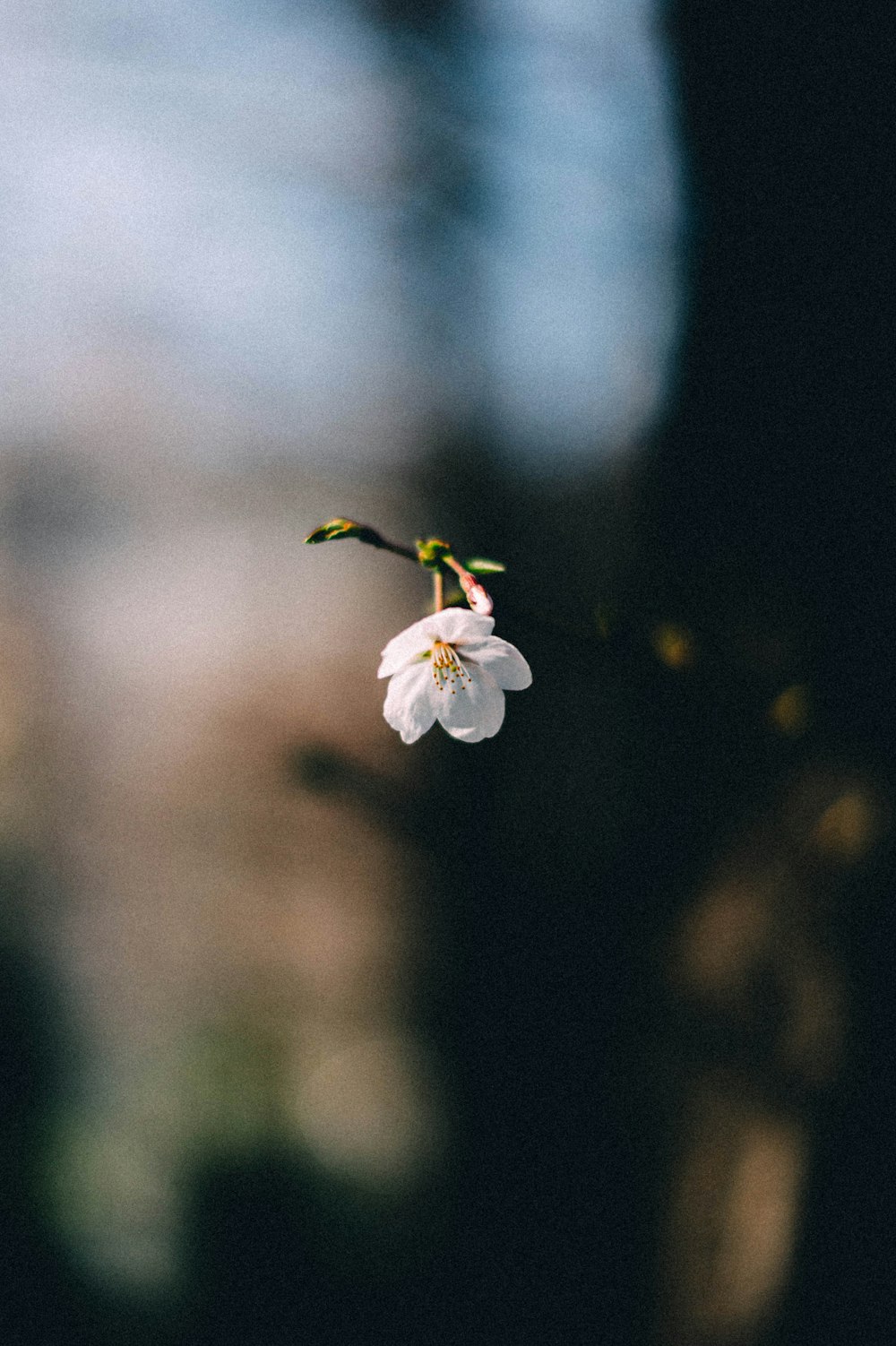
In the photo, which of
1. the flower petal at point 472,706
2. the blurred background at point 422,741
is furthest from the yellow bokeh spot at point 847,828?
the flower petal at point 472,706

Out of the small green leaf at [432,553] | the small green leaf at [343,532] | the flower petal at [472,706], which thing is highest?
the small green leaf at [343,532]

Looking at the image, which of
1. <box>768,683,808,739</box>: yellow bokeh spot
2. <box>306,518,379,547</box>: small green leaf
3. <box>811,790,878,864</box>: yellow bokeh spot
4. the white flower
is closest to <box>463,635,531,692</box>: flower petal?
the white flower

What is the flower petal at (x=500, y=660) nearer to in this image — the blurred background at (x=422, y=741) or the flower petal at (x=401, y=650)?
the flower petal at (x=401, y=650)

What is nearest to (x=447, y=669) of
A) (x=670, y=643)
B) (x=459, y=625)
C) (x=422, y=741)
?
(x=459, y=625)

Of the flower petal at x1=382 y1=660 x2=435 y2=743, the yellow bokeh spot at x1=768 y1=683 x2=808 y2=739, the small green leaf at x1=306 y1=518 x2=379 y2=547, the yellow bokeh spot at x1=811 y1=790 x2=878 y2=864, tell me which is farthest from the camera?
the yellow bokeh spot at x1=811 y1=790 x2=878 y2=864

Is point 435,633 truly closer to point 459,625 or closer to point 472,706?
point 459,625

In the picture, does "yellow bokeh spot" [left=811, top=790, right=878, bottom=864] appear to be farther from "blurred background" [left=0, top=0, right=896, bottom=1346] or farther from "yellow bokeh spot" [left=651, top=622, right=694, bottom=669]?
"yellow bokeh spot" [left=651, top=622, right=694, bottom=669]

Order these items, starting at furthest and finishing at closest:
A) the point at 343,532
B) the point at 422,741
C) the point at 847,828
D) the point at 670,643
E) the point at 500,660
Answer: the point at 422,741 < the point at 847,828 < the point at 670,643 < the point at 500,660 < the point at 343,532
